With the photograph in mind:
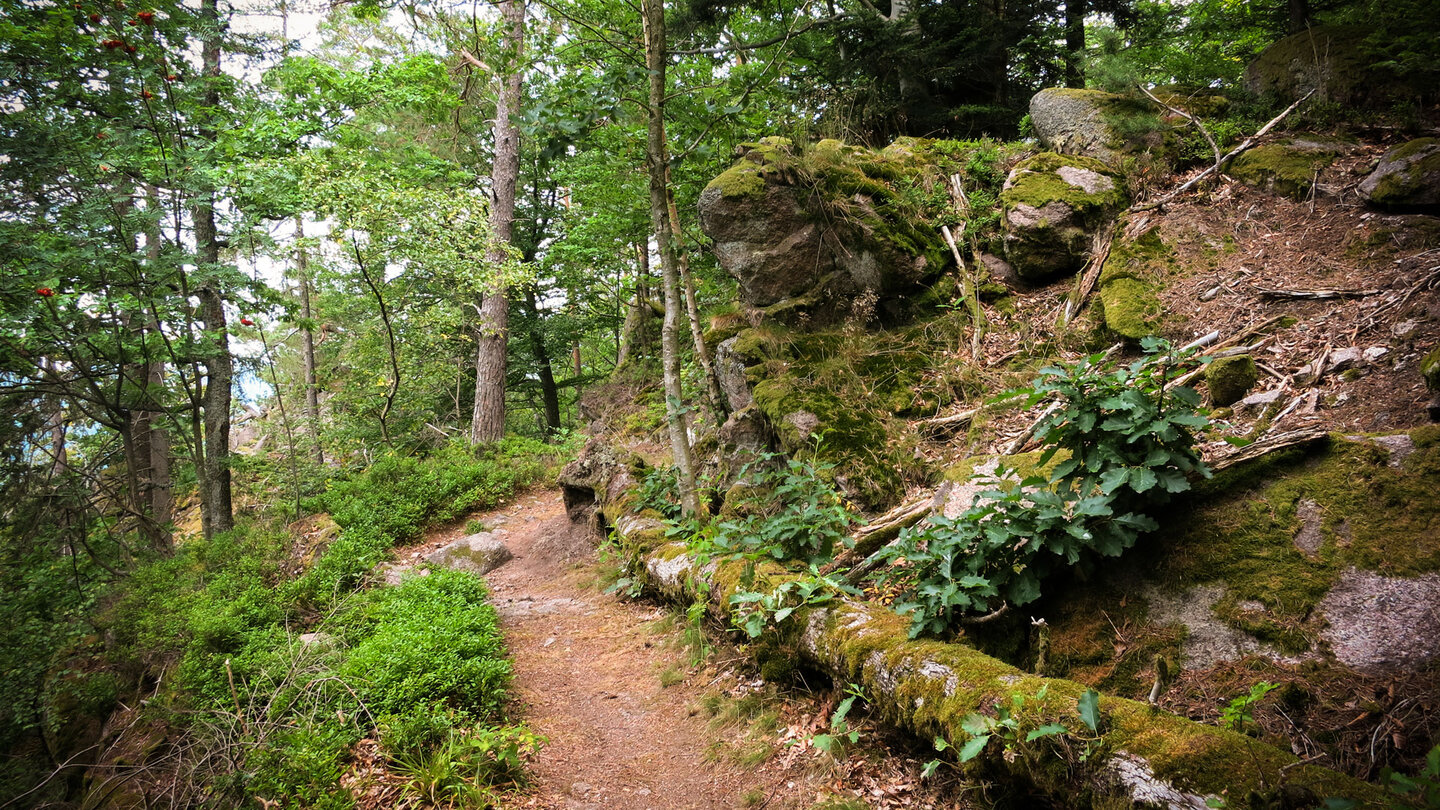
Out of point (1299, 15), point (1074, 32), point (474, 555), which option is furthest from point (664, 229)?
point (1299, 15)

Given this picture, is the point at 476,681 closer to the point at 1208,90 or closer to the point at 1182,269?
the point at 1182,269

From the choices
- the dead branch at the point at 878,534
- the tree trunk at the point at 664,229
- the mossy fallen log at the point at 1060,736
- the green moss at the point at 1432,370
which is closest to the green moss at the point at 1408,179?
the green moss at the point at 1432,370

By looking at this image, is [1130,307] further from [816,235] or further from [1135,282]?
[816,235]

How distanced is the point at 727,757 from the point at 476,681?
2.16 meters

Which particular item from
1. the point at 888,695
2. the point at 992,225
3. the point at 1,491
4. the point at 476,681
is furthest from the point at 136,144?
the point at 992,225

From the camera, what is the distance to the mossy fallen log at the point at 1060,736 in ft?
6.59

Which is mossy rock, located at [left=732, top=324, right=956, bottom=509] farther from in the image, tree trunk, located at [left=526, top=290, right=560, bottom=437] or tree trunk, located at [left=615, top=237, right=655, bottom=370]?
tree trunk, located at [left=526, top=290, right=560, bottom=437]

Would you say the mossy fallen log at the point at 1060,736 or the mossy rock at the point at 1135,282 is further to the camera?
the mossy rock at the point at 1135,282

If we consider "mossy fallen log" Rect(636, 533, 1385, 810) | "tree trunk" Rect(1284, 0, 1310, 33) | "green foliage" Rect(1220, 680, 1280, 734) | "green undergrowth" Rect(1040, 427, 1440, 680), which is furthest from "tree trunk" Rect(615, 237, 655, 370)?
"green foliage" Rect(1220, 680, 1280, 734)

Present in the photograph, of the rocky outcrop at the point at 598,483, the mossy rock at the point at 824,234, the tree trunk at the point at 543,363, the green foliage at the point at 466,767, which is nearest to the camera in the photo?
the green foliage at the point at 466,767

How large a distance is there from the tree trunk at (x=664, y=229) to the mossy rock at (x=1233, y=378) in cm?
482

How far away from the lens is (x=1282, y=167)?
5910 millimetres

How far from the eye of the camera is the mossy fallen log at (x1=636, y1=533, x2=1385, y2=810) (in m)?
2.01

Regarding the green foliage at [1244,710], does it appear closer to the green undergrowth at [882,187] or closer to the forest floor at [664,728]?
the forest floor at [664,728]
